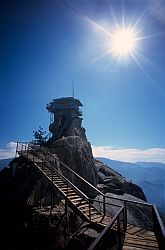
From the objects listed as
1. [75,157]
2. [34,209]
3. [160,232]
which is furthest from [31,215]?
[75,157]

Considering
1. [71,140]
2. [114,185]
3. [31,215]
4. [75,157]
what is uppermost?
[71,140]

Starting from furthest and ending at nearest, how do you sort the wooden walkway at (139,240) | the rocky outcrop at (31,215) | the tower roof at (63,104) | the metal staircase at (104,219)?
the tower roof at (63,104), the rocky outcrop at (31,215), the wooden walkway at (139,240), the metal staircase at (104,219)

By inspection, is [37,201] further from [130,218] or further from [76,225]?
[130,218]

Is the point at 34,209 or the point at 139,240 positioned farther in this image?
the point at 34,209

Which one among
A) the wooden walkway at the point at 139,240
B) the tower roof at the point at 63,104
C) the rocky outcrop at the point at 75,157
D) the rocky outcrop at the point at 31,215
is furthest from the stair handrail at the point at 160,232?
the tower roof at the point at 63,104

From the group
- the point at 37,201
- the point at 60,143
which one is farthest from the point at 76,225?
the point at 60,143

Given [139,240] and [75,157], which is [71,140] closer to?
[75,157]

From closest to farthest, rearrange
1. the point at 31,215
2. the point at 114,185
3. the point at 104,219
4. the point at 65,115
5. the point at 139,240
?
the point at 139,240
the point at 104,219
the point at 31,215
the point at 114,185
the point at 65,115

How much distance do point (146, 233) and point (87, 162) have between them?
768 inches

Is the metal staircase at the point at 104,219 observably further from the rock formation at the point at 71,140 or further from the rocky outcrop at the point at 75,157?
the rock formation at the point at 71,140

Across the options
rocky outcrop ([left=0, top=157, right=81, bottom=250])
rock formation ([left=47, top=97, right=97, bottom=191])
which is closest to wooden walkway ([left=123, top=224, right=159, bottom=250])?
rocky outcrop ([left=0, top=157, right=81, bottom=250])

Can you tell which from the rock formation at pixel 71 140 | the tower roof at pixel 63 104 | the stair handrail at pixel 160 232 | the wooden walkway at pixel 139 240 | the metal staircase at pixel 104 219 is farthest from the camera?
the tower roof at pixel 63 104

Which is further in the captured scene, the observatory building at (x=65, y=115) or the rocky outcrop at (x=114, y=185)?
the observatory building at (x=65, y=115)

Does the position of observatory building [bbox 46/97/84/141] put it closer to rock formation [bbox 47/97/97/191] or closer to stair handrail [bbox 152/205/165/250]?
rock formation [bbox 47/97/97/191]
